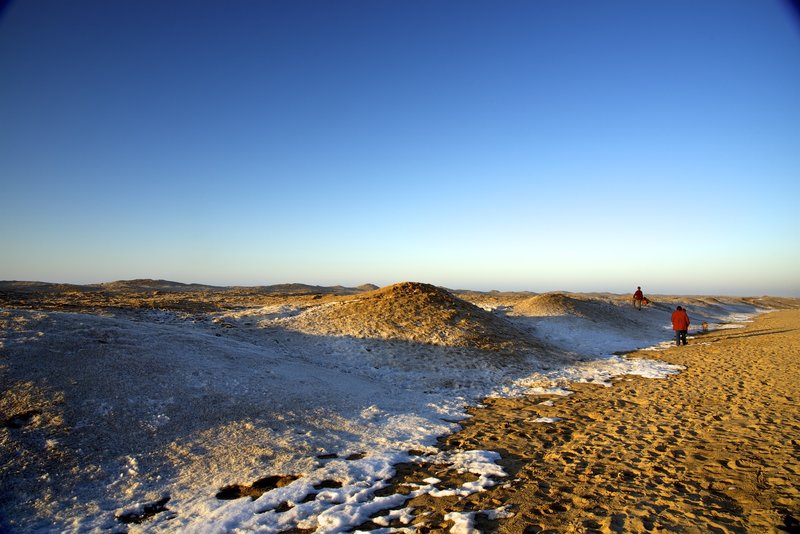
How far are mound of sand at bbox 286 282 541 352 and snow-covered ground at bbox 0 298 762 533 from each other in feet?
8.95

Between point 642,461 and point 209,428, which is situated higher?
point 209,428

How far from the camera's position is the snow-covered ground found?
568cm

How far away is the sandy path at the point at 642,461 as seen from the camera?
536cm

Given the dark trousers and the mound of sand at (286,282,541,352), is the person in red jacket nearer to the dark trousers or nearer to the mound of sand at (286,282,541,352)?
the dark trousers

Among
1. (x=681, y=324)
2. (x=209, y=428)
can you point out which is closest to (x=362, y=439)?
(x=209, y=428)

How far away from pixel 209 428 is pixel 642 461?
315 inches

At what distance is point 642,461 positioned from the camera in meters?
7.24

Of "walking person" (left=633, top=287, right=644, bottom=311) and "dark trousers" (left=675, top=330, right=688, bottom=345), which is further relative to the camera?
"walking person" (left=633, top=287, right=644, bottom=311)

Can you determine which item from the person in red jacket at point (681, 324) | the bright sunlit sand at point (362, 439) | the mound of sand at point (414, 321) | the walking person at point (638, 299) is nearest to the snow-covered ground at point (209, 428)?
the bright sunlit sand at point (362, 439)

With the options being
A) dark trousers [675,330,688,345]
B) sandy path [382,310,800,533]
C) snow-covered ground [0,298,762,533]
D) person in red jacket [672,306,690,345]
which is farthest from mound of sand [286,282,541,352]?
dark trousers [675,330,688,345]

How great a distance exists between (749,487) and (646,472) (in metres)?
1.31

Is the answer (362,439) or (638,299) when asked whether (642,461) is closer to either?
(362,439)

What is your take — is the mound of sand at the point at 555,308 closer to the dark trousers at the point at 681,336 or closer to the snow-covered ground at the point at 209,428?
the dark trousers at the point at 681,336

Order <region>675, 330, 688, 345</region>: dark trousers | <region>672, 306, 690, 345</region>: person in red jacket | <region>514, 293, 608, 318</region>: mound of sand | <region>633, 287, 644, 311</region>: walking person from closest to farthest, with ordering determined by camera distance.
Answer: <region>672, 306, 690, 345</region>: person in red jacket → <region>675, 330, 688, 345</region>: dark trousers → <region>514, 293, 608, 318</region>: mound of sand → <region>633, 287, 644, 311</region>: walking person
